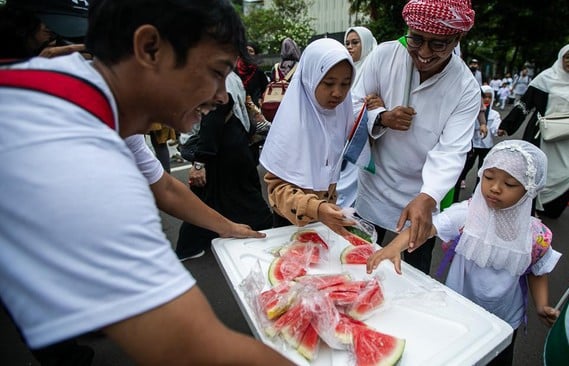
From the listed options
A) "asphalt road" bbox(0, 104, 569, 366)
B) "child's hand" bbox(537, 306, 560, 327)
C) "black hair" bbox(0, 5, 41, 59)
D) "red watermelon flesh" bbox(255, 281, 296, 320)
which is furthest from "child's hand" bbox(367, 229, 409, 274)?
"black hair" bbox(0, 5, 41, 59)

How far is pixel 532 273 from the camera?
157 centimetres

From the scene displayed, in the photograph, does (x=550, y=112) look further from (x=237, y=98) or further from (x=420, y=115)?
(x=237, y=98)

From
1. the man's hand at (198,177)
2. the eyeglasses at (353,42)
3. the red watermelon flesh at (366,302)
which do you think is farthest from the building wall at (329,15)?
the red watermelon flesh at (366,302)

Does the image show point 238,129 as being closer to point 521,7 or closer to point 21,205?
point 21,205

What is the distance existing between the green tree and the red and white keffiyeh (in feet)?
91.5

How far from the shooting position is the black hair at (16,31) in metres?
1.49

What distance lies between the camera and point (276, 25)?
29.8m

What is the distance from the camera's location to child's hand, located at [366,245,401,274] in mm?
1345

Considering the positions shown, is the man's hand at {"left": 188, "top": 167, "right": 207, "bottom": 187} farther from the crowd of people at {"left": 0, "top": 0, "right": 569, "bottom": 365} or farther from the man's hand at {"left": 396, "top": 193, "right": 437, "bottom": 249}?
the man's hand at {"left": 396, "top": 193, "right": 437, "bottom": 249}

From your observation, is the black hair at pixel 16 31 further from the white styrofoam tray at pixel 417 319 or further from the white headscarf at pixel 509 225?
the white headscarf at pixel 509 225

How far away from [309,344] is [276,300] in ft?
0.61

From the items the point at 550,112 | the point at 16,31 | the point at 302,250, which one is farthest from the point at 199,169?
the point at 550,112

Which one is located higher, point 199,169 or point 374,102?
point 374,102

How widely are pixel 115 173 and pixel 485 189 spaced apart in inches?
62.6
